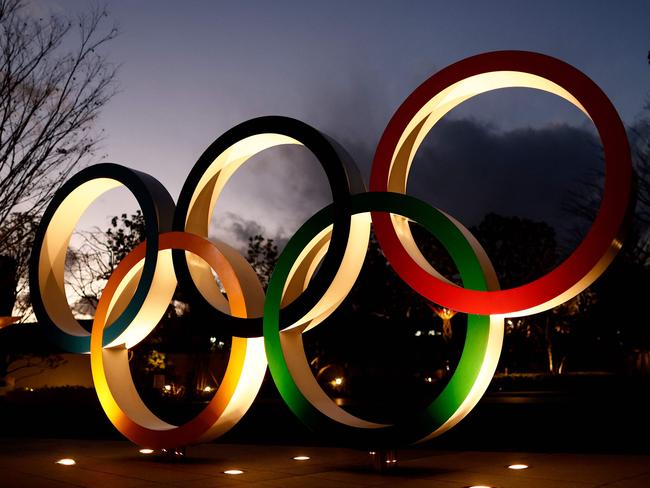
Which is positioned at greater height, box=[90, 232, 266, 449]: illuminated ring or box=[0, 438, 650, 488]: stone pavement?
box=[90, 232, 266, 449]: illuminated ring

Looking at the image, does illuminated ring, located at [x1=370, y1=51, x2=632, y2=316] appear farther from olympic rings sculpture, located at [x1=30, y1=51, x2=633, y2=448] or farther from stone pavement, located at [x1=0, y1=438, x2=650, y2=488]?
stone pavement, located at [x1=0, y1=438, x2=650, y2=488]

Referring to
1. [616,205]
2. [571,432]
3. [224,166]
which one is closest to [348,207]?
[224,166]

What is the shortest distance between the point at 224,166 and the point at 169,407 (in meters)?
5.56

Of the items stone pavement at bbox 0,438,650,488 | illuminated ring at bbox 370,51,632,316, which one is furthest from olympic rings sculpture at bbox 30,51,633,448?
stone pavement at bbox 0,438,650,488

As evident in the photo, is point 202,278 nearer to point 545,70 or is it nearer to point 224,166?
point 224,166

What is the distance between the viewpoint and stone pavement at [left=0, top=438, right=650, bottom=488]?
27.0ft

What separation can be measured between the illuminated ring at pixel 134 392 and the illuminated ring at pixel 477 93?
8.23 feet

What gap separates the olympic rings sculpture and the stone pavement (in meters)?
0.55

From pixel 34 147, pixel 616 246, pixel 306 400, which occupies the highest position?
pixel 34 147

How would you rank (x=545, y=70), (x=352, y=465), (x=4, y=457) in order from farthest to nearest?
(x=4, y=457)
(x=352, y=465)
(x=545, y=70)

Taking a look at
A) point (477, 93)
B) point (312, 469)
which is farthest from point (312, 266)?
point (477, 93)

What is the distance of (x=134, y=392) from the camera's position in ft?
36.5

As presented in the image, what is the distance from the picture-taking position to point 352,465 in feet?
31.9

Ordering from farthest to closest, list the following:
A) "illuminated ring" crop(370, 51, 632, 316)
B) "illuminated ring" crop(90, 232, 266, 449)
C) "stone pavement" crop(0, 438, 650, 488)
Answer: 1. "illuminated ring" crop(90, 232, 266, 449)
2. "stone pavement" crop(0, 438, 650, 488)
3. "illuminated ring" crop(370, 51, 632, 316)
